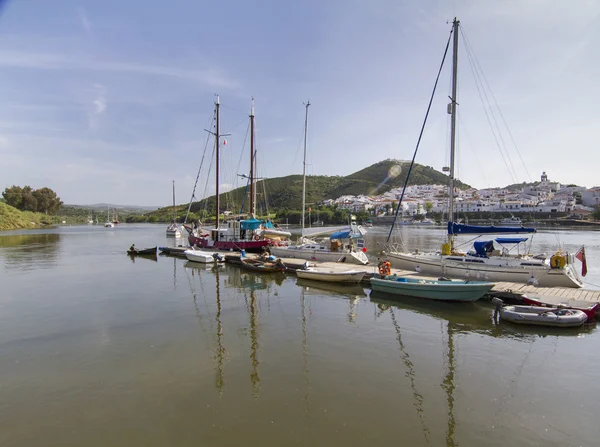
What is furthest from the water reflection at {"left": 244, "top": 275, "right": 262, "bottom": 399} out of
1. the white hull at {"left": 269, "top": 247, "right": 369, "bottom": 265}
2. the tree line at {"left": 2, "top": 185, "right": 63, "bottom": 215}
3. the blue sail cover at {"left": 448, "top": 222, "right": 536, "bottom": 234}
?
the tree line at {"left": 2, "top": 185, "right": 63, "bottom": 215}

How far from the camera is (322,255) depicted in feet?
96.0

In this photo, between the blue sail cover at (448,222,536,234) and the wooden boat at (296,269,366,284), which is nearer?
the blue sail cover at (448,222,536,234)

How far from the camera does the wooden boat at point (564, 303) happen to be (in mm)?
13969

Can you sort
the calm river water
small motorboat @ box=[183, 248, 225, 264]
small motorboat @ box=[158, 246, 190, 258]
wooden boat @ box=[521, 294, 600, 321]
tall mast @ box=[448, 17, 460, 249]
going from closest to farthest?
the calm river water < wooden boat @ box=[521, 294, 600, 321] < tall mast @ box=[448, 17, 460, 249] < small motorboat @ box=[183, 248, 225, 264] < small motorboat @ box=[158, 246, 190, 258]

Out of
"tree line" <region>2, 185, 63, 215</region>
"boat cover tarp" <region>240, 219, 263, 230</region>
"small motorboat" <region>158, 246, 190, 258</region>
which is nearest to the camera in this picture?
"boat cover tarp" <region>240, 219, 263, 230</region>

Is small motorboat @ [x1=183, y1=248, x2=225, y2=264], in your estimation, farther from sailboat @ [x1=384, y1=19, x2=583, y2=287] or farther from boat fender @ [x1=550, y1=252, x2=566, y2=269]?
boat fender @ [x1=550, y1=252, x2=566, y2=269]

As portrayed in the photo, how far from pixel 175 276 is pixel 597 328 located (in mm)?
25488

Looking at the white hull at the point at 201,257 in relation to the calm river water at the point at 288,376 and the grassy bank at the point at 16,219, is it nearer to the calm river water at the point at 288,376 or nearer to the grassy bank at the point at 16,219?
the calm river water at the point at 288,376

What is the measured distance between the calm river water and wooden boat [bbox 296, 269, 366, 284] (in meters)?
3.99

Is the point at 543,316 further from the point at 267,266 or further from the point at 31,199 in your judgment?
the point at 31,199


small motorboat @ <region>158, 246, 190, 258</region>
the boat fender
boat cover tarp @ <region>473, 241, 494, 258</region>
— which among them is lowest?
small motorboat @ <region>158, 246, 190, 258</region>

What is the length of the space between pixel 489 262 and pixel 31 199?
152 m

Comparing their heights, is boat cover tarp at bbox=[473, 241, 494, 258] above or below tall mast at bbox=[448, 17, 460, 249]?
below

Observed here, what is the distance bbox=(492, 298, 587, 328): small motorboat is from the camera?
13266 millimetres
